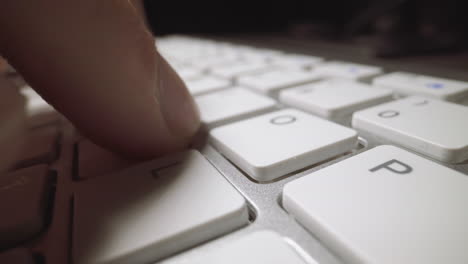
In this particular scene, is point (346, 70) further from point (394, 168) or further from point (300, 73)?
point (394, 168)

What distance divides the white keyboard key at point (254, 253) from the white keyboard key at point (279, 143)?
82 mm

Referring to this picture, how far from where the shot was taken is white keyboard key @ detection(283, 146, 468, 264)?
0.57 ft

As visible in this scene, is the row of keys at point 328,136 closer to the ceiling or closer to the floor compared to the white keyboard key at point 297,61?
closer to the ceiling

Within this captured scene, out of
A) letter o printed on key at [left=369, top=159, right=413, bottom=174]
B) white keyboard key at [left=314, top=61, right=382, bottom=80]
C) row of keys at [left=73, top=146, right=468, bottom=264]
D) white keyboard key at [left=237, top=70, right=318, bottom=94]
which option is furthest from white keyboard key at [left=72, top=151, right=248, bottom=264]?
white keyboard key at [left=314, top=61, right=382, bottom=80]

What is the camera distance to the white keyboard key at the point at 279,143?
28 centimetres

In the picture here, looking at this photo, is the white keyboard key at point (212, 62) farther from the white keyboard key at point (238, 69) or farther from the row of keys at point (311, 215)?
the row of keys at point (311, 215)

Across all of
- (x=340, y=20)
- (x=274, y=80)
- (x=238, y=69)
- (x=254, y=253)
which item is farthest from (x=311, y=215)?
(x=340, y=20)

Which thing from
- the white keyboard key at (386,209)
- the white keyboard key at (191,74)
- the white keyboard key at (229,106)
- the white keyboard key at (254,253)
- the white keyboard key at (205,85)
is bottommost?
the white keyboard key at (191,74)

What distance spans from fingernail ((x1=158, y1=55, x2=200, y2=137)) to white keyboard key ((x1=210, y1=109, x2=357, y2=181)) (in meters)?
0.04

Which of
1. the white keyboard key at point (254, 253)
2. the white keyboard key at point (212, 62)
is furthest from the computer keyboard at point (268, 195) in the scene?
the white keyboard key at point (212, 62)

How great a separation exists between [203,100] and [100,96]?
272 millimetres

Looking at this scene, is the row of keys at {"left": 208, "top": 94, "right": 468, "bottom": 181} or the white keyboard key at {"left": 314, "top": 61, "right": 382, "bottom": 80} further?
the white keyboard key at {"left": 314, "top": 61, "right": 382, "bottom": 80}

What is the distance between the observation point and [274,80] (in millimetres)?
597

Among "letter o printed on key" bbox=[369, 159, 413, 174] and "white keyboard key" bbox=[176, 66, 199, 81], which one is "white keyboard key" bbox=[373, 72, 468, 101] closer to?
"letter o printed on key" bbox=[369, 159, 413, 174]
